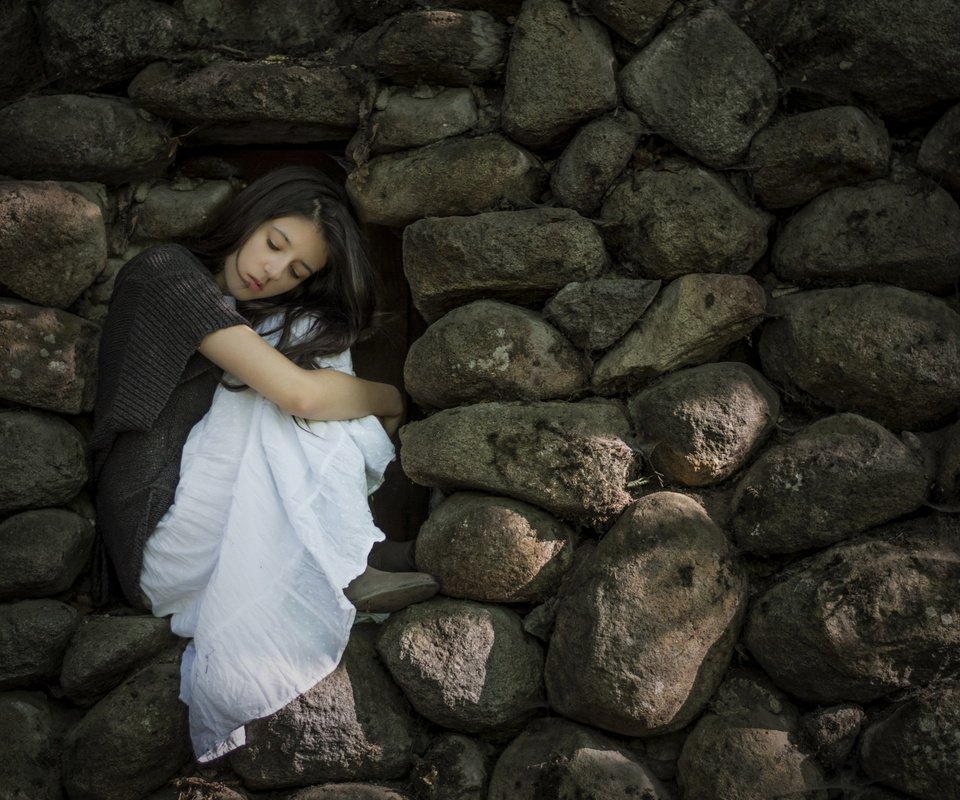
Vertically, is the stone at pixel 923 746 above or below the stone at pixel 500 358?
below

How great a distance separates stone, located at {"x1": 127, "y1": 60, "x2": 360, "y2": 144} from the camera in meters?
2.35

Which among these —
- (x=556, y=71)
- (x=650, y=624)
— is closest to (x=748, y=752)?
(x=650, y=624)

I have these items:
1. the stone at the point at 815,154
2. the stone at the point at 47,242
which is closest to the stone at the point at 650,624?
the stone at the point at 815,154

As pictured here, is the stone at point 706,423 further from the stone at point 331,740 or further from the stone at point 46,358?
the stone at point 46,358

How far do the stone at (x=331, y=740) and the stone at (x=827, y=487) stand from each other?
73 centimetres

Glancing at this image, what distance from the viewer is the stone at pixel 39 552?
7.16 feet

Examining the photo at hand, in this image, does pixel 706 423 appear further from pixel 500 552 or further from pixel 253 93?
pixel 253 93

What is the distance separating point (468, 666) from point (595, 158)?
0.99 metres

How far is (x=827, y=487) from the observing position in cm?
201

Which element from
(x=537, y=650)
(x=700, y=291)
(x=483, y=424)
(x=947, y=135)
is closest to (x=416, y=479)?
(x=483, y=424)

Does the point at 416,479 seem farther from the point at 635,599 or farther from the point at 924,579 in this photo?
the point at 924,579

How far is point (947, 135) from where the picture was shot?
2.10 metres

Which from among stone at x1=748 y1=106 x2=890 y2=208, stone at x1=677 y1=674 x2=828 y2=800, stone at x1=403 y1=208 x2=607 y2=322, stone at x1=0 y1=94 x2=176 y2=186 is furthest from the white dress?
stone at x1=748 y1=106 x2=890 y2=208

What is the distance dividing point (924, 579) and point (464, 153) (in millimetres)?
1162
